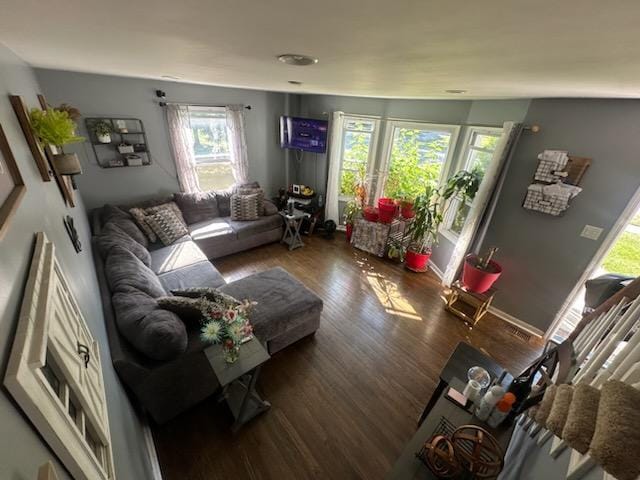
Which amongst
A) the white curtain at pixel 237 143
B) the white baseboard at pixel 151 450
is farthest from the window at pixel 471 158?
the white baseboard at pixel 151 450

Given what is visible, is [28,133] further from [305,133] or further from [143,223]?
[305,133]

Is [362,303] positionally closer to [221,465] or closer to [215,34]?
[221,465]

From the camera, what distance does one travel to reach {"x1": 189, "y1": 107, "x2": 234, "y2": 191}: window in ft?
12.7

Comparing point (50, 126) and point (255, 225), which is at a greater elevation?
point (50, 126)

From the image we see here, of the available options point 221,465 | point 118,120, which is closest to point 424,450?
point 221,465

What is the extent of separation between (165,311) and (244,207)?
246 cm

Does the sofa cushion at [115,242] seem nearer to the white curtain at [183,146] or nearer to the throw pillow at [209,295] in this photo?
the throw pillow at [209,295]

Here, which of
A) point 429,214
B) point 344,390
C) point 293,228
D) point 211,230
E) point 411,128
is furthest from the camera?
point 293,228

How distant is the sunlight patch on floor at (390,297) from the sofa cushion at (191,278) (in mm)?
1886

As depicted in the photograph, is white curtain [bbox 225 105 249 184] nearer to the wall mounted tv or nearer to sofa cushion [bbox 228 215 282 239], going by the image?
the wall mounted tv

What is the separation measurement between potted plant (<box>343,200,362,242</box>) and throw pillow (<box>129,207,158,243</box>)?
2861 millimetres

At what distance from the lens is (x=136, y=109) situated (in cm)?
330

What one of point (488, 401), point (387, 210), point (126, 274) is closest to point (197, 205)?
point (126, 274)

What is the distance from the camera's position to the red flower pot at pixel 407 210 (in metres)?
3.84
